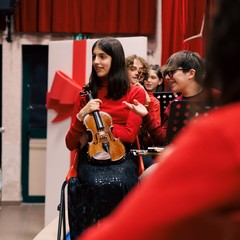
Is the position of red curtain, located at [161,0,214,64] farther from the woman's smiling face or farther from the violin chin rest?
the violin chin rest

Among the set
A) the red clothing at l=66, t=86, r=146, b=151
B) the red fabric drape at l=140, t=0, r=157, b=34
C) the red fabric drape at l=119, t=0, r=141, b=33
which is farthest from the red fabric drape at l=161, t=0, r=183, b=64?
the red clothing at l=66, t=86, r=146, b=151

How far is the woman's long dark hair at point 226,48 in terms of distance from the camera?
1.92 feet

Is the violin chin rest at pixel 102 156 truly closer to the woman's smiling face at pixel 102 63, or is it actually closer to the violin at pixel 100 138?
the violin at pixel 100 138

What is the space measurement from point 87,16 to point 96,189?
12.1ft

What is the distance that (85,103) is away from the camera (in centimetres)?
315

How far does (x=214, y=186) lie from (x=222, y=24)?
0.17m

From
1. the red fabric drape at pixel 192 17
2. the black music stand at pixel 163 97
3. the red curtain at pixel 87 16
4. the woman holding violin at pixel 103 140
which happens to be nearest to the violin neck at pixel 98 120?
the woman holding violin at pixel 103 140

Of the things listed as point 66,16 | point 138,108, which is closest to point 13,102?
point 66,16

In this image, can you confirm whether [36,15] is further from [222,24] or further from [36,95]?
[222,24]

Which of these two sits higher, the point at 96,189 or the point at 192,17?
the point at 192,17

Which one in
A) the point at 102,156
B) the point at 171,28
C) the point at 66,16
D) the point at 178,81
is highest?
the point at 66,16

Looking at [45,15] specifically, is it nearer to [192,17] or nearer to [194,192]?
[192,17]

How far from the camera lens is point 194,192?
1.78 ft

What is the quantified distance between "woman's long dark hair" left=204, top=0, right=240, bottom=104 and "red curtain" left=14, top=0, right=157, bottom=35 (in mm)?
5801
